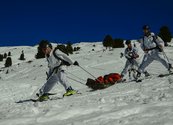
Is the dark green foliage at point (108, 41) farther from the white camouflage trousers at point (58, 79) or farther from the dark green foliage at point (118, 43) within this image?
the white camouflage trousers at point (58, 79)

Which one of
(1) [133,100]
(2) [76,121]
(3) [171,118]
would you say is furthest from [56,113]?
(3) [171,118]

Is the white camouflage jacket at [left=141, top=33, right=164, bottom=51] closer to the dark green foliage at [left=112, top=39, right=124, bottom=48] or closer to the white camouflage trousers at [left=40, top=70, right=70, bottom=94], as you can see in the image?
the white camouflage trousers at [left=40, top=70, right=70, bottom=94]

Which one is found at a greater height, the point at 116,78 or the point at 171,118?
the point at 116,78

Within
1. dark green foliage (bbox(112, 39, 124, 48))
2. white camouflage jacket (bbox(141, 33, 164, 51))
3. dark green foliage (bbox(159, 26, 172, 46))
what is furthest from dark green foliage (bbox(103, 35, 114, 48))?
white camouflage jacket (bbox(141, 33, 164, 51))

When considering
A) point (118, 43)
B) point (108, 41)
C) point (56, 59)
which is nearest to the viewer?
point (56, 59)

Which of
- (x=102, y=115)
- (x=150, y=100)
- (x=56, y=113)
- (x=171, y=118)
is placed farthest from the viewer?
(x=150, y=100)

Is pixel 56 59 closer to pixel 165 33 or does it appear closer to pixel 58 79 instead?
pixel 58 79

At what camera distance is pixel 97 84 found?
1448 centimetres

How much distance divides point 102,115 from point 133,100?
6.51ft

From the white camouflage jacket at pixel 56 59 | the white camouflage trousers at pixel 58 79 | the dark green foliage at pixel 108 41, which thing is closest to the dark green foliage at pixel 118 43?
the dark green foliage at pixel 108 41

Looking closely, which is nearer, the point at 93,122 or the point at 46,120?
the point at 93,122

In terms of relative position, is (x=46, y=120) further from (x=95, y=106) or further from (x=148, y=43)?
(x=148, y=43)

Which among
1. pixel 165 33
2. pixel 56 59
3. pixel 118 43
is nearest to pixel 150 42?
pixel 56 59

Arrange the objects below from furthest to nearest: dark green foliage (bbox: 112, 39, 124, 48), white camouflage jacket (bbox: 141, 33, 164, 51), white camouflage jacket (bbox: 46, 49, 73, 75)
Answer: dark green foliage (bbox: 112, 39, 124, 48) < white camouflage jacket (bbox: 141, 33, 164, 51) < white camouflage jacket (bbox: 46, 49, 73, 75)
